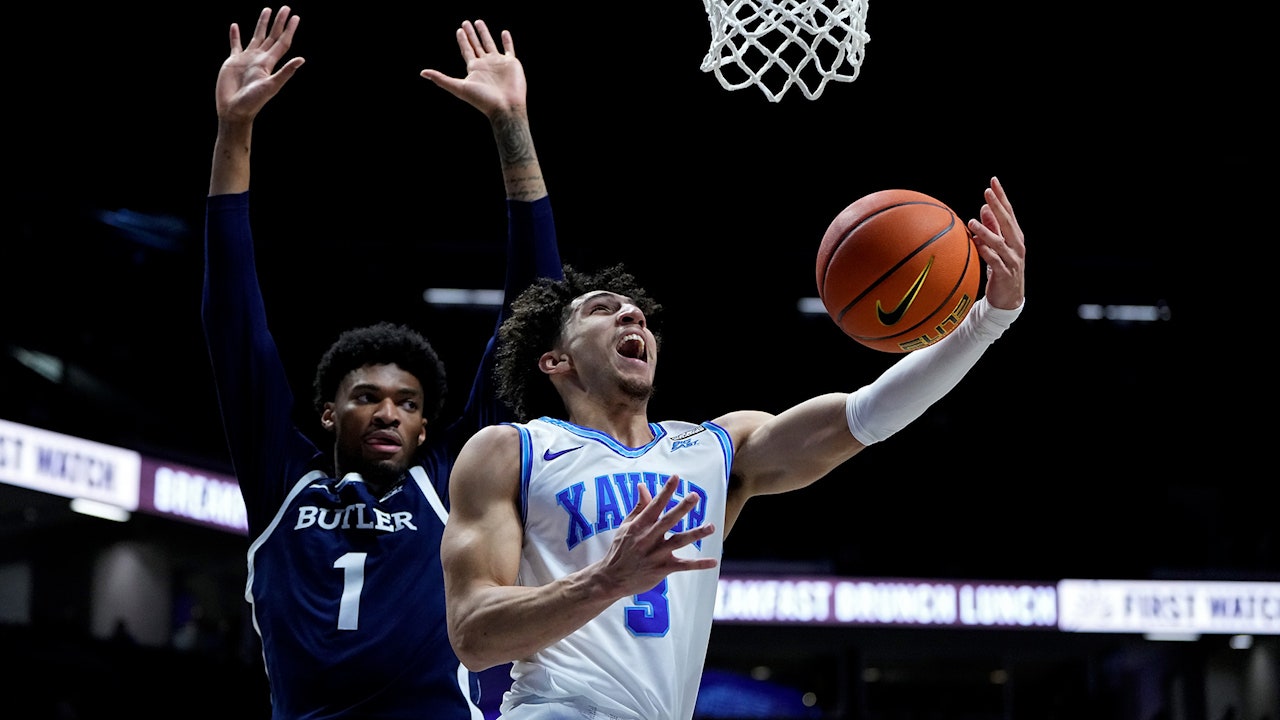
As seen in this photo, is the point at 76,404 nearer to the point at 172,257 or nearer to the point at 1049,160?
the point at 172,257

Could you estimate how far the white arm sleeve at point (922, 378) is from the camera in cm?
282

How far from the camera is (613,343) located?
2998 millimetres

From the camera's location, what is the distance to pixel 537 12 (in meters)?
9.08

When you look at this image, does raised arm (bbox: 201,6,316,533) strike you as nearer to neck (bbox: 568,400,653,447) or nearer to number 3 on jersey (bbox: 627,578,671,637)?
neck (bbox: 568,400,653,447)

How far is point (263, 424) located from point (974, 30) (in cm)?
689

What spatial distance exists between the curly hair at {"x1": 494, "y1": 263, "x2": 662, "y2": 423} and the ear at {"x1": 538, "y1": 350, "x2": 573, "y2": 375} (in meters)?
0.06

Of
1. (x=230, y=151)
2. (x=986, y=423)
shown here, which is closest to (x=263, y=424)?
(x=230, y=151)

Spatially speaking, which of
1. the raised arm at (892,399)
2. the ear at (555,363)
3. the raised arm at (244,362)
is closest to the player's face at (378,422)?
the raised arm at (244,362)

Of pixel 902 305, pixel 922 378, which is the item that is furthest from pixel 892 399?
pixel 902 305

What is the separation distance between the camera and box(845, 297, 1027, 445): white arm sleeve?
282 centimetres

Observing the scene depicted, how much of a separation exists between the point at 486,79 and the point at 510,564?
60.4 inches

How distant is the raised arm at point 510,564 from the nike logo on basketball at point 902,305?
0.83 metres

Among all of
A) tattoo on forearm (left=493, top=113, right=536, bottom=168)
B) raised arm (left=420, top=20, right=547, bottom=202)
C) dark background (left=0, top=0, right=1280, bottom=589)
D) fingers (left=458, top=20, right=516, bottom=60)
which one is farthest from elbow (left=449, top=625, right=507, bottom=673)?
dark background (left=0, top=0, right=1280, bottom=589)

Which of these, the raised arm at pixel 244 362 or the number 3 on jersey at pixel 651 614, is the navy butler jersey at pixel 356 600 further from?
the number 3 on jersey at pixel 651 614
